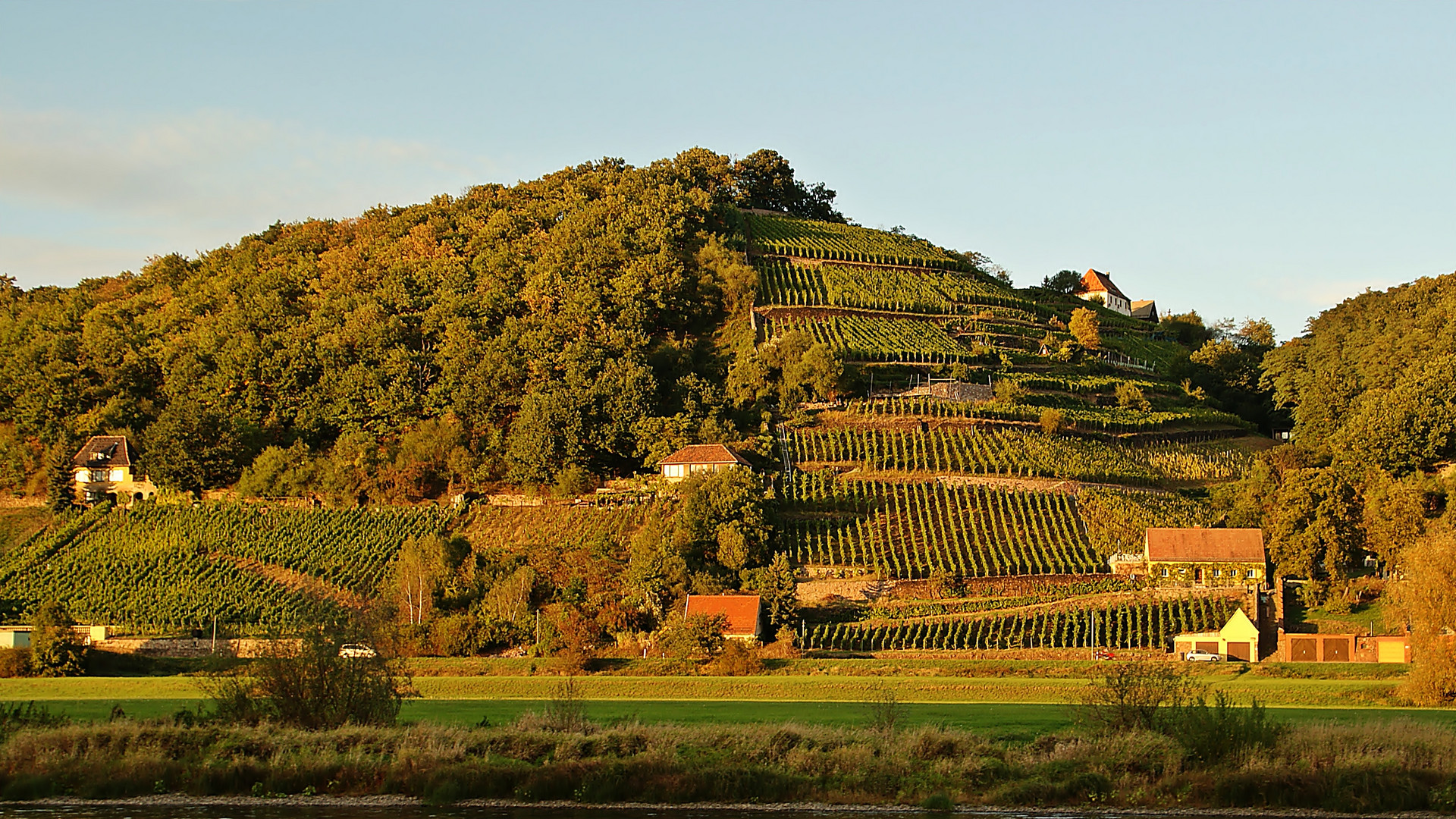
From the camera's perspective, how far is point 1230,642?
48375 mm

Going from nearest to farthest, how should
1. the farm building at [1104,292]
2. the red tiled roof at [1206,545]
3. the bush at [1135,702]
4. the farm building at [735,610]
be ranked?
the bush at [1135,702]
the farm building at [735,610]
the red tiled roof at [1206,545]
the farm building at [1104,292]

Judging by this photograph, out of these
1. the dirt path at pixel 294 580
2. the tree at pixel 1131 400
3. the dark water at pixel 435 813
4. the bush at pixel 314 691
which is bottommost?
the dark water at pixel 435 813

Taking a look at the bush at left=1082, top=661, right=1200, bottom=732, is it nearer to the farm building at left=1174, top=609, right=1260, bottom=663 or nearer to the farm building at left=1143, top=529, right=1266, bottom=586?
the farm building at left=1174, top=609, right=1260, bottom=663

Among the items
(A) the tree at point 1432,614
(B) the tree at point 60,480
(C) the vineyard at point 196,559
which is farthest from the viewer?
(B) the tree at point 60,480

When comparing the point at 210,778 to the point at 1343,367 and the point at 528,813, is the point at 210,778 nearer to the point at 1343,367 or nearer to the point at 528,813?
the point at 528,813

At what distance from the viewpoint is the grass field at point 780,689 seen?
39.7m

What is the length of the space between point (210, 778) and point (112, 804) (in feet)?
6.29

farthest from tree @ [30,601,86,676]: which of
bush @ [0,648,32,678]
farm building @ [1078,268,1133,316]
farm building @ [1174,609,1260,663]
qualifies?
farm building @ [1078,268,1133,316]

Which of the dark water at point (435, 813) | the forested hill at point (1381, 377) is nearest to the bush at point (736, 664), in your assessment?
the dark water at point (435, 813)

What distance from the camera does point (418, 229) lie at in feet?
A: 304

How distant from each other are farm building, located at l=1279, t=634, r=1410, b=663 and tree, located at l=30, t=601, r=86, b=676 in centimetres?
4035

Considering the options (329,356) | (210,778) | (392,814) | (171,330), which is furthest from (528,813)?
(171,330)

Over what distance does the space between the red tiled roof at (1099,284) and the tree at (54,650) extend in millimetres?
94238

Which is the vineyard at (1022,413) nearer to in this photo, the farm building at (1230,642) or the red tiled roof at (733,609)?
the red tiled roof at (733,609)
